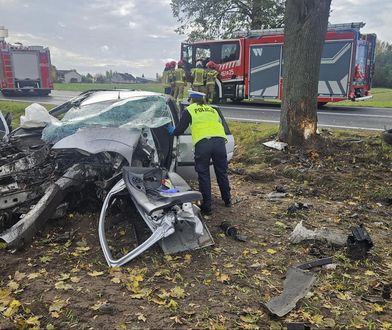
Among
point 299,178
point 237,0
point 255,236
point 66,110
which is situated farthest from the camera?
point 237,0

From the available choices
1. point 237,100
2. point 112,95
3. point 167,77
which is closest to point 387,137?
point 112,95

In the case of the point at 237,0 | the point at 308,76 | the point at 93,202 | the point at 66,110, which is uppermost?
the point at 237,0

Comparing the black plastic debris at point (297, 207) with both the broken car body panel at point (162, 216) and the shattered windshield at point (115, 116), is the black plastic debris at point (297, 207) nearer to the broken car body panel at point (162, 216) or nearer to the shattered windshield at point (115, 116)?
the broken car body panel at point (162, 216)

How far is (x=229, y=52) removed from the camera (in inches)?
686

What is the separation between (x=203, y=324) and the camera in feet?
9.80

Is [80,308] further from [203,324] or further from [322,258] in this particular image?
[322,258]

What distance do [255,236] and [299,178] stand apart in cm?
291

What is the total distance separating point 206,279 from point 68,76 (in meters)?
58.4

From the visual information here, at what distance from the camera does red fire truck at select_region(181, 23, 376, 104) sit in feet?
48.2

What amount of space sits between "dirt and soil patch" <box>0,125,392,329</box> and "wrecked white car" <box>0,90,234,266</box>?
210 millimetres

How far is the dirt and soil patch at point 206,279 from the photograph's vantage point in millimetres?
3057

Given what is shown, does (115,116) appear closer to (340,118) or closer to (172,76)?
(340,118)

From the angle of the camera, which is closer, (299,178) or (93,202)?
(93,202)

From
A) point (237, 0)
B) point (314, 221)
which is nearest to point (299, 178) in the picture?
point (314, 221)
